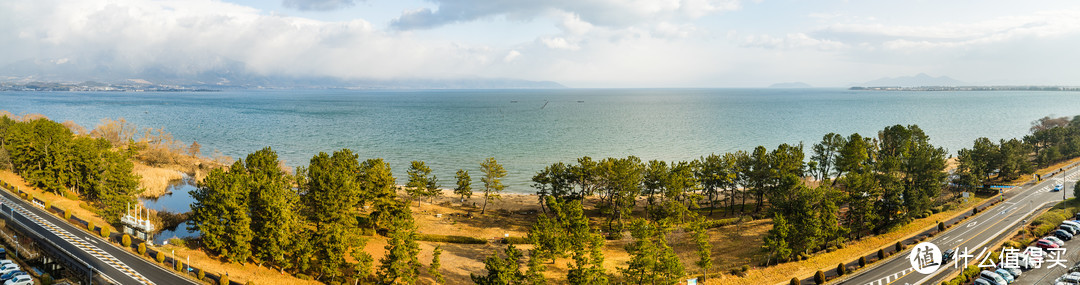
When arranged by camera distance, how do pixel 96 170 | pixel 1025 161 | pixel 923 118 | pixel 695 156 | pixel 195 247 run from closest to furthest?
pixel 195 247, pixel 96 170, pixel 1025 161, pixel 695 156, pixel 923 118

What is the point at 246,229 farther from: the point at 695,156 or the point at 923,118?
the point at 923,118

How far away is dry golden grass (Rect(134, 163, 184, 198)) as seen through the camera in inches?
2788

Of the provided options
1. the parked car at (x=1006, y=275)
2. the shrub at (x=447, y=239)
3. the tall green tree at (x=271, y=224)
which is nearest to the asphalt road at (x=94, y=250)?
the tall green tree at (x=271, y=224)

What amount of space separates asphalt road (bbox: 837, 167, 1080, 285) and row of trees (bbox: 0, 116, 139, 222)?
6762 cm

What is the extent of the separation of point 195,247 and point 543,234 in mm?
29377

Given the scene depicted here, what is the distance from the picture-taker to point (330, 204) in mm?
46594

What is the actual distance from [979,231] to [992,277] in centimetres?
1754

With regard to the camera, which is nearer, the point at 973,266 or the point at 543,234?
the point at 973,266

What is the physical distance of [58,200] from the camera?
57094 mm

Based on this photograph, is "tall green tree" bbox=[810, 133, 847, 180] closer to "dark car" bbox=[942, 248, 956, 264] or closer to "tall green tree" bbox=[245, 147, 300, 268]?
"dark car" bbox=[942, 248, 956, 264]

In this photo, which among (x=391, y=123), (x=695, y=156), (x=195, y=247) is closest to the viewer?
(x=195, y=247)

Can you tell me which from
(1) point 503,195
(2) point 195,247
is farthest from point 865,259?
(2) point 195,247

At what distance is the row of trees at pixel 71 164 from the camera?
172ft

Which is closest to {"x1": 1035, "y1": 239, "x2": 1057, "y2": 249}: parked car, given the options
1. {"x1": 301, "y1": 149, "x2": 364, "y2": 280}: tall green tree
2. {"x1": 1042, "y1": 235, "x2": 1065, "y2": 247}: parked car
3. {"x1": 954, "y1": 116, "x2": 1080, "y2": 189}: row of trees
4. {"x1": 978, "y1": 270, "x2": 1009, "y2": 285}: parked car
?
{"x1": 1042, "y1": 235, "x2": 1065, "y2": 247}: parked car
